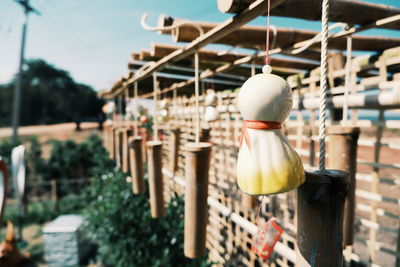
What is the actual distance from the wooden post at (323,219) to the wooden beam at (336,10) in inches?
21.7

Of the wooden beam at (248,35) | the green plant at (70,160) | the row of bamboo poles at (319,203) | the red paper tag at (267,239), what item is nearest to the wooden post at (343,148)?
the row of bamboo poles at (319,203)

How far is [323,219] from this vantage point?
1.62 ft

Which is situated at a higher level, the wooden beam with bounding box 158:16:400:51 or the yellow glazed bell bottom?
the wooden beam with bounding box 158:16:400:51

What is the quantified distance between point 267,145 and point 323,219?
0.57 feet

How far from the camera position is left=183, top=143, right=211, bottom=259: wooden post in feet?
3.27

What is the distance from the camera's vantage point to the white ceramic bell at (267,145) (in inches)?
20.3

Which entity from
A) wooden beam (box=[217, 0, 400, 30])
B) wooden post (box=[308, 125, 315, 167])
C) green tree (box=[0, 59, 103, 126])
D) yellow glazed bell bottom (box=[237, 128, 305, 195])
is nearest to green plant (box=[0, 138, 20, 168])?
wooden post (box=[308, 125, 315, 167])

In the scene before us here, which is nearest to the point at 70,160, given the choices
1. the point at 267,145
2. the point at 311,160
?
the point at 311,160

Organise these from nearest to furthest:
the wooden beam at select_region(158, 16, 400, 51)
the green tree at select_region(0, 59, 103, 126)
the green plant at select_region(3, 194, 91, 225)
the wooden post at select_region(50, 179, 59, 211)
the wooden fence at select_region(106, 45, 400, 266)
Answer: the wooden beam at select_region(158, 16, 400, 51)
the wooden fence at select_region(106, 45, 400, 266)
the green plant at select_region(3, 194, 91, 225)
the wooden post at select_region(50, 179, 59, 211)
the green tree at select_region(0, 59, 103, 126)

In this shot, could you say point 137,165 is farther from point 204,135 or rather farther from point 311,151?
point 311,151

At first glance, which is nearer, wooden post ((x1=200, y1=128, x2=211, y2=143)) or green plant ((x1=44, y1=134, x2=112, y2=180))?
wooden post ((x1=200, y1=128, x2=211, y2=143))

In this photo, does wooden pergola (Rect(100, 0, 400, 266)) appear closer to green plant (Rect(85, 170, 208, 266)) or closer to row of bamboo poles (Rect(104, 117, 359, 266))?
row of bamboo poles (Rect(104, 117, 359, 266))

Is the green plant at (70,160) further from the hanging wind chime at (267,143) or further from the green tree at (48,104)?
the green tree at (48,104)

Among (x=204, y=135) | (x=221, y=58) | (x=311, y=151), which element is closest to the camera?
(x=311, y=151)
